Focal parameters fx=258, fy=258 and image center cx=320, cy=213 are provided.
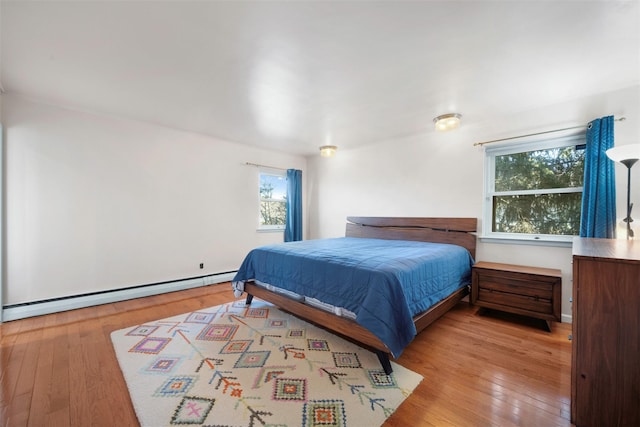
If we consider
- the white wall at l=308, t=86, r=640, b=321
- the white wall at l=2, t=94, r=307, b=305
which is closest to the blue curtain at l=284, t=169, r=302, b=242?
the white wall at l=308, t=86, r=640, b=321

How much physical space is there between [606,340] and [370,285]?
1224 millimetres

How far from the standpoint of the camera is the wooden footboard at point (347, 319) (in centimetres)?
183

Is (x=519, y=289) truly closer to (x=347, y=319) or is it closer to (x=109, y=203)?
(x=347, y=319)

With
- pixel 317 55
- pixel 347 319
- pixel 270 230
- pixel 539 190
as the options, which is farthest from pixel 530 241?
pixel 270 230

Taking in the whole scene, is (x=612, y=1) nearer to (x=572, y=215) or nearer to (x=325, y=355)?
(x=572, y=215)

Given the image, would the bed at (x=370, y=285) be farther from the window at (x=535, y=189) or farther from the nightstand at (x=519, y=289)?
the window at (x=535, y=189)

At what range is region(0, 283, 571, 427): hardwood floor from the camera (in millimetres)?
1436

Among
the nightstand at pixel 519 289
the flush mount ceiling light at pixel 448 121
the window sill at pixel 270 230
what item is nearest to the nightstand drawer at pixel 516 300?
the nightstand at pixel 519 289

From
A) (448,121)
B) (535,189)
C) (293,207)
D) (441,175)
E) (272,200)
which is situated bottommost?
(293,207)

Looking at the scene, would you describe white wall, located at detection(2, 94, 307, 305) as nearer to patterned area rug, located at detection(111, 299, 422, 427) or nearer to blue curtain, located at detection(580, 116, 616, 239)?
patterned area rug, located at detection(111, 299, 422, 427)

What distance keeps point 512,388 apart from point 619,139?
259 cm

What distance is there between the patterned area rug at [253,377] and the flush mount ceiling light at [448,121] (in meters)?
2.66

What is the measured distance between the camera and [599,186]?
95.6 inches

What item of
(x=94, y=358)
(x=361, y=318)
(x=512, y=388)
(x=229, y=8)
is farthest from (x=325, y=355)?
(x=229, y=8)
